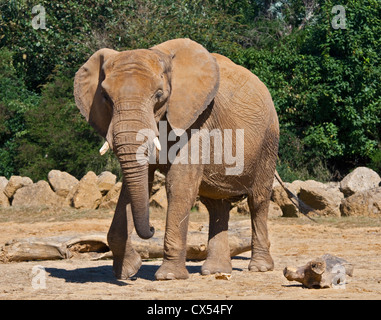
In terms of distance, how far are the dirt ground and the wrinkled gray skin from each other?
94mm

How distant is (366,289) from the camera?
6.39 meters

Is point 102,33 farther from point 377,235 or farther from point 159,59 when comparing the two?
point 159,59

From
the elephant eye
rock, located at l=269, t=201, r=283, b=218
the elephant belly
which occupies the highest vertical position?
the elephant eye

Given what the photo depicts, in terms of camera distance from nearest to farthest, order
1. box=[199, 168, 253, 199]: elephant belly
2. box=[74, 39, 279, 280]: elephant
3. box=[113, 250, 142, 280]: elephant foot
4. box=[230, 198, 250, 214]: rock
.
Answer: box=[74, 39, 279, 280]: elephant, box=[113, 250, 142, 280]: elephant foot, box=[199, 168, 253, 199]: elephant belly, box=[230, 198, 250, 214]: rock

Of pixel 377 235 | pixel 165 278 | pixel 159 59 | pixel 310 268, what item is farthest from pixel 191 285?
pixel 377 235

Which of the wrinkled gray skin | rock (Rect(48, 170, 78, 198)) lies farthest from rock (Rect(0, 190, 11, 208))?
the wrinkled gray skin

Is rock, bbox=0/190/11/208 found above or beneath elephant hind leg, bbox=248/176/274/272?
beneath

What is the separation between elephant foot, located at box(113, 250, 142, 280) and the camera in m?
7.05

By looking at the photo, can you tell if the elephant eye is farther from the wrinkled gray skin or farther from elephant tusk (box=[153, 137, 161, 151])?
the wrinkled gray skin

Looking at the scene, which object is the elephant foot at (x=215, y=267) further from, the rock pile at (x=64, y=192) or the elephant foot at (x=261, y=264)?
the rock pile at (x=64, y=192)

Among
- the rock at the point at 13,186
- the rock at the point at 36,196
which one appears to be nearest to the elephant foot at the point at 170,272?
the rock at the point at 36,196

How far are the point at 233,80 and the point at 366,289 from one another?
2433 millimetres

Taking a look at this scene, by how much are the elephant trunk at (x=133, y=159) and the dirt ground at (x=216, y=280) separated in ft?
1.94

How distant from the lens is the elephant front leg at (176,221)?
22.6 feet
